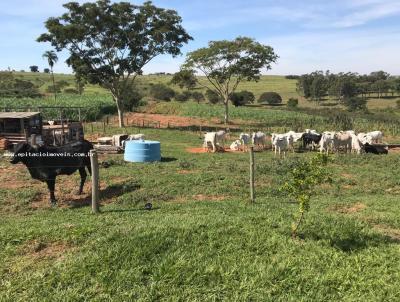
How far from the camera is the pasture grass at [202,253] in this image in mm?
6098

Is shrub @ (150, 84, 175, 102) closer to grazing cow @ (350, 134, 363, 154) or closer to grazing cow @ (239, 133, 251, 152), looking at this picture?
grazing cow @ (239, 133, 251, 152)

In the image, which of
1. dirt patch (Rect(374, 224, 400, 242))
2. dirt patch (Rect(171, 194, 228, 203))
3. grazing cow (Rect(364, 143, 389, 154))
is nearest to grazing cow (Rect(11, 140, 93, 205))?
dirt patch (Rect(171, 194, 228, 203))

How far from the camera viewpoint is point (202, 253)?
7055 millimetres

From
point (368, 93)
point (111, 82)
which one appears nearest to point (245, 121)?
point (111, 82)

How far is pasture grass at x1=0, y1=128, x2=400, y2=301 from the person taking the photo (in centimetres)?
610

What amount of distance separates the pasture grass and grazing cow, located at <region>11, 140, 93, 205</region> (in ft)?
3.37

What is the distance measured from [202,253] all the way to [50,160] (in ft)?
24.7

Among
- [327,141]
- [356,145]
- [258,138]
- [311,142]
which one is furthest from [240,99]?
[356,145]

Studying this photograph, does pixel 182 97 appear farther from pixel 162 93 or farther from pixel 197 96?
pixel 162 93

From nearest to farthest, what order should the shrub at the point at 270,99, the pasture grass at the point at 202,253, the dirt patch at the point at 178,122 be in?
the pasture grass at the point at 202,253 → the dirt patch at the point at 178,122 → the shrub at the point at 270,99

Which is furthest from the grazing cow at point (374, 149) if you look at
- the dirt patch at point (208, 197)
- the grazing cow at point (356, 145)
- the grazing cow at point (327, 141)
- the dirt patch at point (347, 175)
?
the dirt patch at point (208, 197)

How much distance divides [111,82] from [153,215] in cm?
2949

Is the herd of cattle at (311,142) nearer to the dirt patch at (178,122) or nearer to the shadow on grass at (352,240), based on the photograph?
the shadow on grass at (352,240)

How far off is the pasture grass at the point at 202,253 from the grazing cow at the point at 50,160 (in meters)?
1.03
